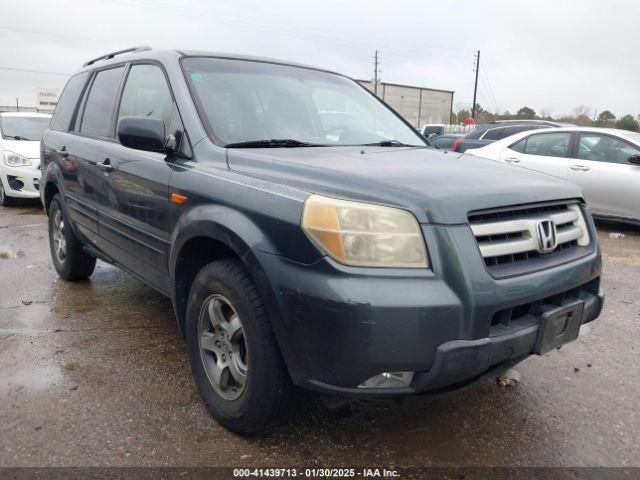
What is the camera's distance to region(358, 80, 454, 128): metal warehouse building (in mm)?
48469

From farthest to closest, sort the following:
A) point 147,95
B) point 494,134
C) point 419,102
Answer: point 419,102
point 494,134
point 147,95

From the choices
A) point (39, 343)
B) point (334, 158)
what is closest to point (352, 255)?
point (334, 158)

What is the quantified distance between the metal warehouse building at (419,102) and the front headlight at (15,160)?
4026cm

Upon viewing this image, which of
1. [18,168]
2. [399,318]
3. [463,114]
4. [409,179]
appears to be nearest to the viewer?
[399,318]

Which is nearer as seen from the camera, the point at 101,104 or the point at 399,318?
the point at 399,318

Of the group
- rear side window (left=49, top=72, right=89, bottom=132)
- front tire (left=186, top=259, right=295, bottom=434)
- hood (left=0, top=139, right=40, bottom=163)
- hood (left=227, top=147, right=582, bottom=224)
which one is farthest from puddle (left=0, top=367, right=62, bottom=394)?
hood (left=0, top=139, right=40, bottom=163)

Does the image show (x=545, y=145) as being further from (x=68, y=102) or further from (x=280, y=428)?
(x=280, y=428)

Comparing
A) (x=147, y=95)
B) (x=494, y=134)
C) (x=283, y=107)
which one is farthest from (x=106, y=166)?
(x=494, y=134)

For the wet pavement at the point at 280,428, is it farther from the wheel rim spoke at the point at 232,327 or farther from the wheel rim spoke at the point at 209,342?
the wheel rim spoke at the point at 232,327

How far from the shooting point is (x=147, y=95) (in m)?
3.37

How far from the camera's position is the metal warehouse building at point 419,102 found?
48.5 m

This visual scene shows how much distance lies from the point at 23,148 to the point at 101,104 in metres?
6.10

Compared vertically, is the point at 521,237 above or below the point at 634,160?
above

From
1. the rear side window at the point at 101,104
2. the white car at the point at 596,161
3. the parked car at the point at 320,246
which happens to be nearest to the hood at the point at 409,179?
the parked car at the point at 320,246
